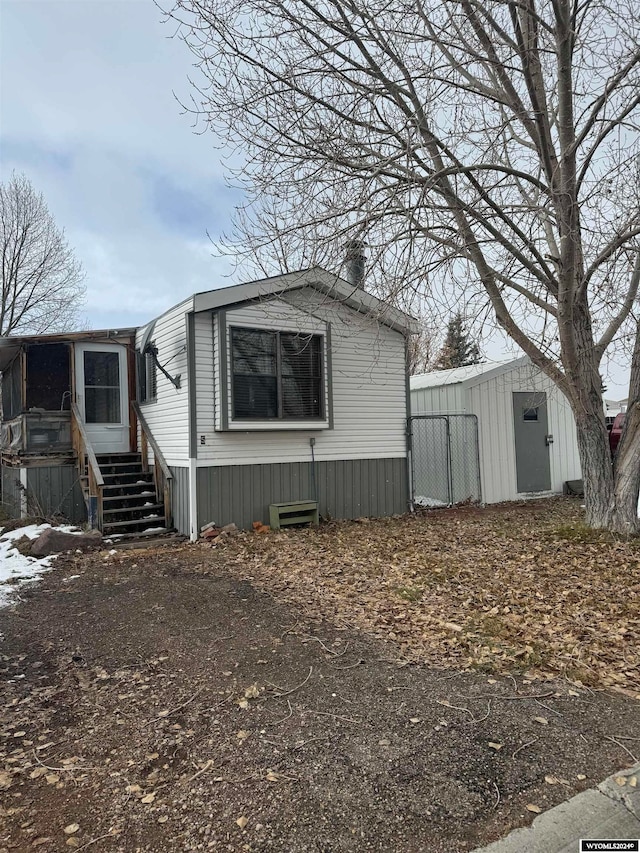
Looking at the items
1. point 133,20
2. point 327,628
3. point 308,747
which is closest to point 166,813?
point 308,747

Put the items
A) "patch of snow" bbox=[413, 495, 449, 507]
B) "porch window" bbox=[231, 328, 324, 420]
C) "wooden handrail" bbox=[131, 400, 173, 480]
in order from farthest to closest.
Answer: "patch of snow" bbox=[413, 495, 449, 507]
"wooden handrail" bbox=[131, 400, 173, 480]
"porch window" bbox=[231, 328, 324, 420]

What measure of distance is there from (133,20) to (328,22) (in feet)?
6.86

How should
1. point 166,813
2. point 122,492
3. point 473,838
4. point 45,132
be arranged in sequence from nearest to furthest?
point 473,838 → point 166,813 → point 122,492 → point 45,132

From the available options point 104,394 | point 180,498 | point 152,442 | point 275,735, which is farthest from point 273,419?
point 275,735

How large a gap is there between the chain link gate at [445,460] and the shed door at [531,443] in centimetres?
120

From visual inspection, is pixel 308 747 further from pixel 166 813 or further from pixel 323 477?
pixel 323 477

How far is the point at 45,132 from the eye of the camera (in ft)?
31.1

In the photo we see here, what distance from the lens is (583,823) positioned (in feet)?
6.45

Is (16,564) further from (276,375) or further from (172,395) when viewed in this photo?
(276,375)

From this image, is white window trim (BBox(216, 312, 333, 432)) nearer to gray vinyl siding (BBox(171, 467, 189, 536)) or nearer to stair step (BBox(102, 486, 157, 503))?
gray vinyl siding (BBox(171, 467, 189, 536))

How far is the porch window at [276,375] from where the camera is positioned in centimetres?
798

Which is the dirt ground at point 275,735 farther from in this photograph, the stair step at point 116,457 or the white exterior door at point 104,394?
the white exterior door at point 104,394

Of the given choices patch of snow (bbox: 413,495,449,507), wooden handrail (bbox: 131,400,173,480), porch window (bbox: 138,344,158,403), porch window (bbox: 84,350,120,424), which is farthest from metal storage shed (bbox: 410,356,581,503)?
porch window (bbox: 84,350,120,424)

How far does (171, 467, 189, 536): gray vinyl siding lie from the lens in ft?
25.9
